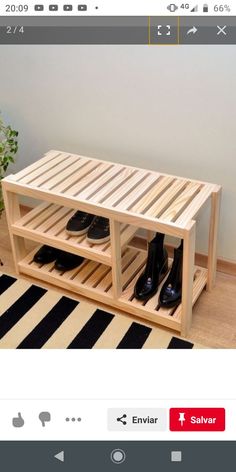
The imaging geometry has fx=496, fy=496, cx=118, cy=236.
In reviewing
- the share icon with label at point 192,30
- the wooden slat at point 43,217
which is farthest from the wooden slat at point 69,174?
the share icon with label at point 192,30

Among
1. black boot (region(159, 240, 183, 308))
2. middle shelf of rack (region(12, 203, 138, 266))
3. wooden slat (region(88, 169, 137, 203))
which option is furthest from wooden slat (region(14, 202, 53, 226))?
black boot (region(159, 240, 183, 308))

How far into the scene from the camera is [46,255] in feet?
6.84

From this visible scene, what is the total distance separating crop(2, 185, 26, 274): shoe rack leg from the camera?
6.33ft

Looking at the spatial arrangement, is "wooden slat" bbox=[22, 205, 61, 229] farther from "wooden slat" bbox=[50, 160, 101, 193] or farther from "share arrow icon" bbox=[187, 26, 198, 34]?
"share arrow icon" bbox=[187, 26, 198, 34]

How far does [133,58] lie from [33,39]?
409 mm

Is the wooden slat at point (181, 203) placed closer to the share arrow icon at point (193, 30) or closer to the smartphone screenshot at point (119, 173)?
the smartphone screenshot at point (119, 173)

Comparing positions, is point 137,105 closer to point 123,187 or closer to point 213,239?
point 123,187

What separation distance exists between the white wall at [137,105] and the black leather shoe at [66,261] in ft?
1.48

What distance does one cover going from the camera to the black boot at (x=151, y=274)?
1840 mm

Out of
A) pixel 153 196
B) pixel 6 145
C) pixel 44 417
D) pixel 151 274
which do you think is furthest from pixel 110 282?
pixel 44 417

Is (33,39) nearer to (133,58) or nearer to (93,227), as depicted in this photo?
(133,58)

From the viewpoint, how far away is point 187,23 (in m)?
1.48
